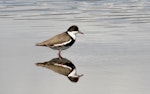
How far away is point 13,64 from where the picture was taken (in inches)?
491

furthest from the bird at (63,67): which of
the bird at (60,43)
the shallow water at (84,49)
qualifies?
the bird at (60,43)

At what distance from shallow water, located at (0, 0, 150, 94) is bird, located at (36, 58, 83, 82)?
0.13m

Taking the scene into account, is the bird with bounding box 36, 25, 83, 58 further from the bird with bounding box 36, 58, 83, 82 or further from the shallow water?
the bird with bounding box 36, 58, 83, 82

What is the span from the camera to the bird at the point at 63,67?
37.7ft

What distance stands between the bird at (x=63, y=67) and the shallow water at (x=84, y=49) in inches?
4.9

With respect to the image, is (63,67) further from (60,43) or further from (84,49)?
(84,49)

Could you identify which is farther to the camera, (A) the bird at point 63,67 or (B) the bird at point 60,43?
(B) the bird at point 60,43

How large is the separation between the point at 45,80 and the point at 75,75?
636 mm

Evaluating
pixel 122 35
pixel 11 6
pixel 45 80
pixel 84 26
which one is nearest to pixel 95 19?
pixel 84 26

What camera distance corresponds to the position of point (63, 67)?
12.3m

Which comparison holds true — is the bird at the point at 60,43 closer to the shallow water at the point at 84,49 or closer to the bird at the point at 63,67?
the shallow water at the point at 84,49

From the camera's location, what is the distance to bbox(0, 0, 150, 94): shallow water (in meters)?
10.7

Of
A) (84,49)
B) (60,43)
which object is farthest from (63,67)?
(84,49)

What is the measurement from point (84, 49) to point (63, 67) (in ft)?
5.38
